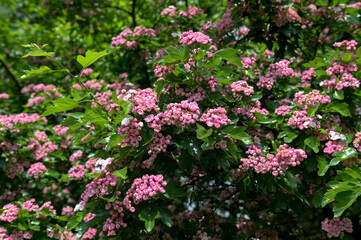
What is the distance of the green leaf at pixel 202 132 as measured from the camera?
2189 mm

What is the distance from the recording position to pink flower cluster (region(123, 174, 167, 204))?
2.23 meters

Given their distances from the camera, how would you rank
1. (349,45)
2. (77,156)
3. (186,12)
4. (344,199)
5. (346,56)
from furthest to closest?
(186,12), (77,156), (349,45), (346,56), (344,199)

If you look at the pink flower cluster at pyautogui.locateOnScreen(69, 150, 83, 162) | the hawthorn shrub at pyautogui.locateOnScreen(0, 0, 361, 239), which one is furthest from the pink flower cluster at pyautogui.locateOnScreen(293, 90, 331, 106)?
the pink flower cluster at pyautogui.locateOnScreen(69, 150, 83, 162)

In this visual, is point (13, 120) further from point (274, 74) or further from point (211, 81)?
point (274, 74)

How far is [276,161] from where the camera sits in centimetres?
252

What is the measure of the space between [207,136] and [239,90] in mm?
663

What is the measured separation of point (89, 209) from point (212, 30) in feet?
8.62

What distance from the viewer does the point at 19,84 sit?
6961mm

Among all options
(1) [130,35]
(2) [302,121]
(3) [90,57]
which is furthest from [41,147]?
(2) [302,121]

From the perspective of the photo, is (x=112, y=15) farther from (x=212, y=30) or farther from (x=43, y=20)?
(x=212, y=30)

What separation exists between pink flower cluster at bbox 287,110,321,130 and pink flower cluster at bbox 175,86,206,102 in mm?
869

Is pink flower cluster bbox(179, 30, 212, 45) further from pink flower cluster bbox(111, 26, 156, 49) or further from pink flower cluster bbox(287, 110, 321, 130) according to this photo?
pink flower cluster bbox(111, 26, 156, 49)

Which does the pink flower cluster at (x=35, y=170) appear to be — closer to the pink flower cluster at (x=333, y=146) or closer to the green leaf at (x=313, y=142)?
the green leaf at (x=313, y=142)

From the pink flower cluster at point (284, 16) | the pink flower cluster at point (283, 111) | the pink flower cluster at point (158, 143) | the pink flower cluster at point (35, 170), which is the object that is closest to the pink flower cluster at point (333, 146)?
the pink flower cluster at point (283, 111)
